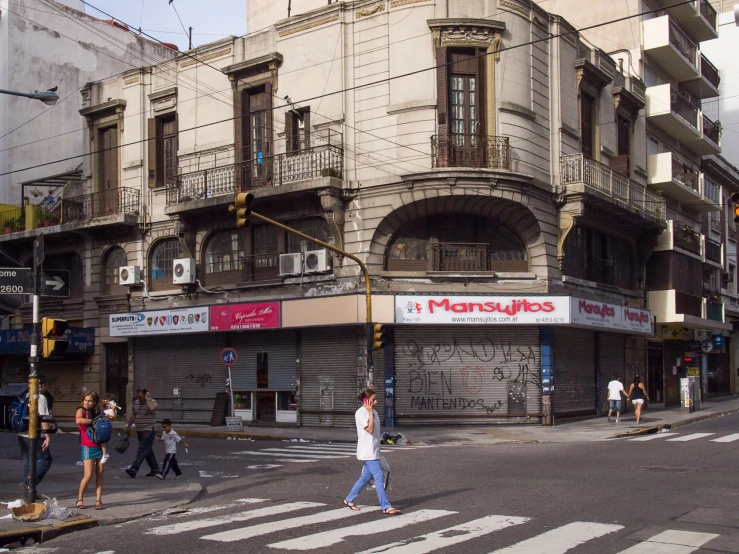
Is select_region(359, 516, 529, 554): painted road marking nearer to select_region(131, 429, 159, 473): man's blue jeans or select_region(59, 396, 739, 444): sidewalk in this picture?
select_region(131, 429, 159, 473): man's blue jeans

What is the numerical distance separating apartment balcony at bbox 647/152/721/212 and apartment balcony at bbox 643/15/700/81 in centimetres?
378

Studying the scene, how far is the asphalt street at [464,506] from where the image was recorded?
924cm

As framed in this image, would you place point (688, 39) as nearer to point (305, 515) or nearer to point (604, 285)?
point (604, 285)

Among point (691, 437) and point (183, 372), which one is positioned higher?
point (183, 372)

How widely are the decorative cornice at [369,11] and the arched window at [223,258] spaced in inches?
313

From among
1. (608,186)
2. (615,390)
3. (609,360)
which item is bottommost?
(615,390)

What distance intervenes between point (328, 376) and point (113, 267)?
1061cm

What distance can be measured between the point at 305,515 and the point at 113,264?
22765 mm

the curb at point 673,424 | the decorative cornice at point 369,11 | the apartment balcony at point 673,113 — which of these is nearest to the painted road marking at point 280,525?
the curb at point 673,424

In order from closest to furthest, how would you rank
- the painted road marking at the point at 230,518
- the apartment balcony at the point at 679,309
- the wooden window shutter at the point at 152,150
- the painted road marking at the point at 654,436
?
1. the painted road marking at the point at 230,518
2. the painted road marking at the point at 654,436
3. the wooden window shutter at the point at 152,150
4. the apartment balcony at the point at 679,309

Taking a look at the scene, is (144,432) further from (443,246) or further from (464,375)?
(443,246)

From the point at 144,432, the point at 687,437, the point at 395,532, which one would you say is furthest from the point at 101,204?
the point at 395,532

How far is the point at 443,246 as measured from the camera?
25.6 meters

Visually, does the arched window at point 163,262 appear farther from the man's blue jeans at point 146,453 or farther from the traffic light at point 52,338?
the traffic light at point 52,338
